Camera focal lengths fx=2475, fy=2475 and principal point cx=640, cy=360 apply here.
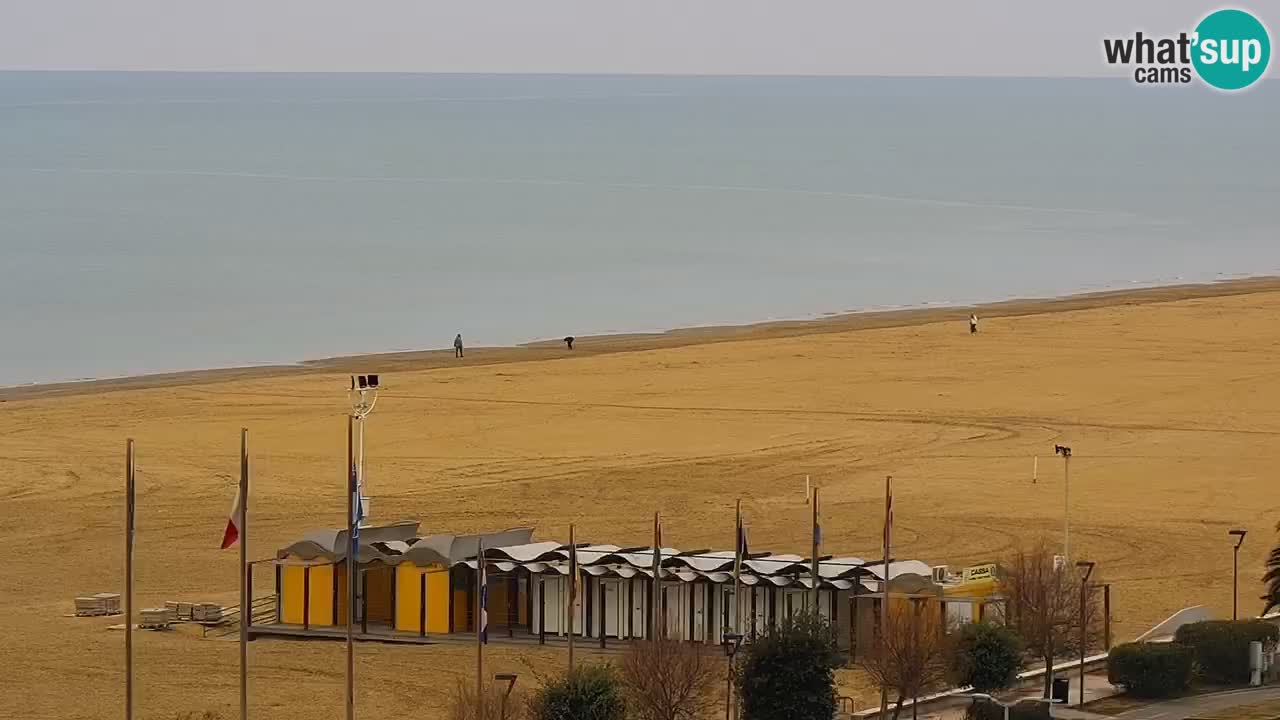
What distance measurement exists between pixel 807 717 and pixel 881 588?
637cm

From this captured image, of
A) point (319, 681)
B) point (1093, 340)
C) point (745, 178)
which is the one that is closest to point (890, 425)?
point (1093, 340)

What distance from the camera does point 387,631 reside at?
36.1 meters

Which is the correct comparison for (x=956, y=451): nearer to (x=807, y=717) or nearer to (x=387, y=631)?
(x=387, y=631)

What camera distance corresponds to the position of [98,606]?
37781mm

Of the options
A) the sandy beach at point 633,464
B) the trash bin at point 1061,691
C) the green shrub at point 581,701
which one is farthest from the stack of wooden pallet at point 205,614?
the trash bin at point 1061,691

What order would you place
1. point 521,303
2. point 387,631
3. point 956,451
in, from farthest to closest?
point 521,303
point 956,451
point 387,631

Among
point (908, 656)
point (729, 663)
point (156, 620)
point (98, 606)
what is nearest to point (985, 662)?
point (908, 656)

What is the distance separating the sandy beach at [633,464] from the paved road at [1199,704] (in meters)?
5.88

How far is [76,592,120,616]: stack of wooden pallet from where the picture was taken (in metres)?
37.8

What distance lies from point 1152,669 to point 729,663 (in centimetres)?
526

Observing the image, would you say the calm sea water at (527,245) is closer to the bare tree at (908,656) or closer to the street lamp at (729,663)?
the street lamp at (729,663)

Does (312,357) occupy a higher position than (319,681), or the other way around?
(312,357)

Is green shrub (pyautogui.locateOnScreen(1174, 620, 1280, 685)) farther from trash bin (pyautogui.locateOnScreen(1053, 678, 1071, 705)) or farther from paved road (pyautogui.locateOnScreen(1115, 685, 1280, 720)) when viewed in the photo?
trash bin (pyautogui.locateOnScreen(1053, 678, 1071, 705))

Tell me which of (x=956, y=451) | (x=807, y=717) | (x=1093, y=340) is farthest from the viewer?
(x=1093, y=340)
